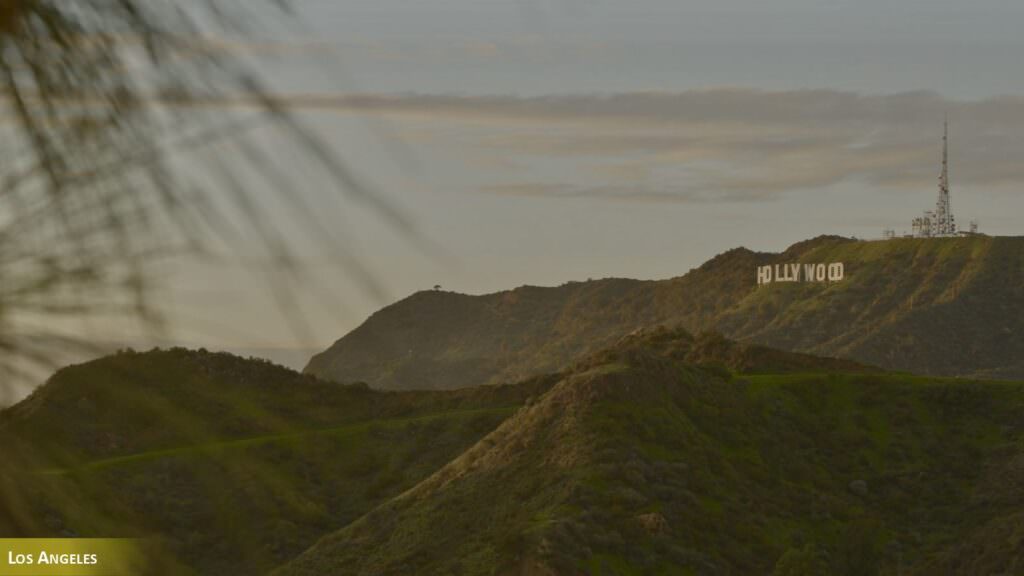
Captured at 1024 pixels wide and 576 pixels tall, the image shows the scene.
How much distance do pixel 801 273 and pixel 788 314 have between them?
980 cm

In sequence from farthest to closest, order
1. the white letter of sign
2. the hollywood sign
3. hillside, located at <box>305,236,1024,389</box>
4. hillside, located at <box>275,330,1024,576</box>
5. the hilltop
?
the hollywood sign, the white letter of sign, hillside, located at <box>305,236,1024,389</box>, hillside, located at <box>275,330,1024,576</box>, the hilltop

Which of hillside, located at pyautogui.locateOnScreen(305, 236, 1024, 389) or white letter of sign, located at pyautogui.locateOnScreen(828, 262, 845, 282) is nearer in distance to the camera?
→ hillside, located at pyautogui.locateOnScreen(305, 236, 1024, 389)

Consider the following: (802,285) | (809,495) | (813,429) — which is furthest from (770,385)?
(802,285)

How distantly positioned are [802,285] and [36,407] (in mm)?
88223

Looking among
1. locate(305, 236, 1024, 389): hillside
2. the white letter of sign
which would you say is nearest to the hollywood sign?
the white letter of sign

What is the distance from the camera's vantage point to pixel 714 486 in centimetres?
2941

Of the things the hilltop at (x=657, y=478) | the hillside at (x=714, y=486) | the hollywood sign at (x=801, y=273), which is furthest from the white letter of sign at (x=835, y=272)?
the hillside at (x=714, y=486)

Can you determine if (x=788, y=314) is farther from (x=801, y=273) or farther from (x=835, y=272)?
(x=801, y=273)

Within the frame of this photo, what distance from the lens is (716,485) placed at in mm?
29547

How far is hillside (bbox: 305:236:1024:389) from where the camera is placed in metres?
72.6

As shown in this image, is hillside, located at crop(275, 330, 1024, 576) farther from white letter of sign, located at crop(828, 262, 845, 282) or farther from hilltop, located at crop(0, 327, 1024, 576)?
white letter of sign, located at crop(828, 262, 845, 282)

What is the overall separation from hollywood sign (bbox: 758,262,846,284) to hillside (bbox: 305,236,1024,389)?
957 millimetres

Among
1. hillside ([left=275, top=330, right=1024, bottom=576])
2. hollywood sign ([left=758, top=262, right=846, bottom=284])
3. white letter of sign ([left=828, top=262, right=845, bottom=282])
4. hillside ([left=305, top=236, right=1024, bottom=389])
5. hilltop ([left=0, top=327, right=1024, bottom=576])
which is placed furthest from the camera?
hollywood sign ([left=758, top=262, right=846, bottom=284])

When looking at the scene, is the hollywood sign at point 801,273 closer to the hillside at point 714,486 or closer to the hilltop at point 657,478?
the hilltop at point 657,478
